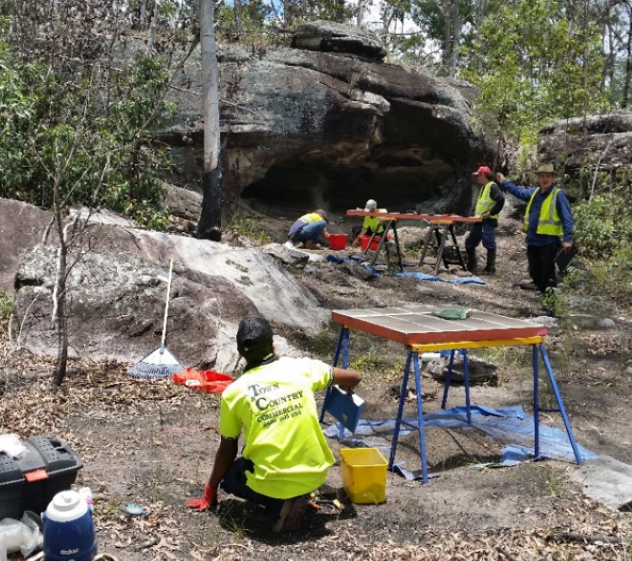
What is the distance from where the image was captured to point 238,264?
7.80 meters

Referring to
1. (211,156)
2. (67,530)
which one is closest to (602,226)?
(211,156)

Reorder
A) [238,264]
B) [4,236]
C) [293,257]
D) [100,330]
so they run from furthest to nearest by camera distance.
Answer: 1. [293,257]
2. [238,264]
3. [4,236]
4. [100,330]

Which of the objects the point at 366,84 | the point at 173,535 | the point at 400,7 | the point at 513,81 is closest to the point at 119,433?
the point at 173,535

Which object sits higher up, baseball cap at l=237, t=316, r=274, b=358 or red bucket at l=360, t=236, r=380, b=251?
baseball cap at l=237, t=316, r=274, b=358

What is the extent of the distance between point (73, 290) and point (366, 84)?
9.67 metres

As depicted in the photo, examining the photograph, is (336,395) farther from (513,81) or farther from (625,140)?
(513,81)

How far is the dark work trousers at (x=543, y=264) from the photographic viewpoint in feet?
27.6

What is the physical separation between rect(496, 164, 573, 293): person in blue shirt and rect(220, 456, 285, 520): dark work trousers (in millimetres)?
5791

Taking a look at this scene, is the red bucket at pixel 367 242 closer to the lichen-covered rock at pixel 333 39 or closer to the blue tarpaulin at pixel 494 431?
the lichen-covered rock at pixel 333 39

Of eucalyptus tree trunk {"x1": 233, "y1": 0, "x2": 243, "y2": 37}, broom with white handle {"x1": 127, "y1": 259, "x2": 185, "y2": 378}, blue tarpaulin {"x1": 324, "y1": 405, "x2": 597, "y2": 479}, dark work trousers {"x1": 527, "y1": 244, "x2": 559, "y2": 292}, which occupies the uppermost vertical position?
eucalyptus tree trunk {"x1": 233, "y1": 0, "x2": 243, "y2": 37}

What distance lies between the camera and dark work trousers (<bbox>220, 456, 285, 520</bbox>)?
323cm

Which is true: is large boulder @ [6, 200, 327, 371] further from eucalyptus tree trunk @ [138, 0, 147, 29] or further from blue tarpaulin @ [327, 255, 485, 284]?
eucalyptus tree trunk @ [138, 0, 147, 29]

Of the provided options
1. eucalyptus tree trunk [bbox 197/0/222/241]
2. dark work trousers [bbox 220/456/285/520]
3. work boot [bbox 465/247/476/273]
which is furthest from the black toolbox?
work boot [bbox 465/247/476/273]

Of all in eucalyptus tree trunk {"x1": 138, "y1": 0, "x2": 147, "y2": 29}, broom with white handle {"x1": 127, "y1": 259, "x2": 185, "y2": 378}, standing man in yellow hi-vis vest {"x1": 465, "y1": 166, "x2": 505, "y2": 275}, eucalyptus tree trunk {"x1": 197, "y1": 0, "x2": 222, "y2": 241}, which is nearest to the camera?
broom with white handle {"x1": 127, "y1": 259, "x2": 185, "y2": 378}
